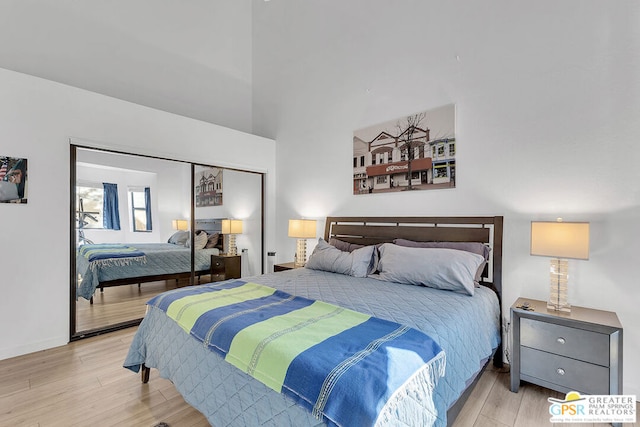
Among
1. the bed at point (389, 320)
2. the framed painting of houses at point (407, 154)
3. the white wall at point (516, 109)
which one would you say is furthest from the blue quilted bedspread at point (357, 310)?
the framed painting of houses at point (407, 154)

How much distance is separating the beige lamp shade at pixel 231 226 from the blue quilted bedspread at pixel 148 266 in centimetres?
31

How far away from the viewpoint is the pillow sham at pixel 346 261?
2.79 metres

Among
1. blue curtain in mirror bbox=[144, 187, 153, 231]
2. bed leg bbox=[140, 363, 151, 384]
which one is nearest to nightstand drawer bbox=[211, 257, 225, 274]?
blue curtain in mirror bbox=[144, 187, 153, 231]

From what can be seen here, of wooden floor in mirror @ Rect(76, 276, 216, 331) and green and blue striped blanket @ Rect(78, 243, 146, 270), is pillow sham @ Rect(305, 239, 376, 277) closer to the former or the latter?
wooden floor in mirror @ Rect(76, 276, 216, 331)

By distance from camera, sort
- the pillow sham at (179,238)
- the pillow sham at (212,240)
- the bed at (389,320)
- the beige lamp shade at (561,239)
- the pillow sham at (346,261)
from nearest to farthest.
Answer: the bed at (389,320), the beige lamp shade at (561,239), the pillow sham at (346,261), the pillow sham at (179,238), the pillow sham at (212,240)

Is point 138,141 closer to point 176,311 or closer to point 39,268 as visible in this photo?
point 39,268

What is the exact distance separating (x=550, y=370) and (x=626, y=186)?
1.35 metres

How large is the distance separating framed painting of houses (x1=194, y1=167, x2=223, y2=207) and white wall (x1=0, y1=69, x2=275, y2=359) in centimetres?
88

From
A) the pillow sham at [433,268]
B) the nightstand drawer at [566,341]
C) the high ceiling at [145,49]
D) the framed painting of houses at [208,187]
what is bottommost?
the nightstand drawer at [566,341]

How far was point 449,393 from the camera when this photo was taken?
1411 mm

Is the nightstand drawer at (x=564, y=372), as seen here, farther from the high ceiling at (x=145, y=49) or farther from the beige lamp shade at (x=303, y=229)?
the high ceiling at (x=145, y=49)

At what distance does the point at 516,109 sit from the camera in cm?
243

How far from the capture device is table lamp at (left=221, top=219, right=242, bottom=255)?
→ 408 centimetres

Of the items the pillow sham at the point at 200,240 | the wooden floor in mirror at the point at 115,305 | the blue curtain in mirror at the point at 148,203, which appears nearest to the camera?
the wooden floor in mirror at the point at 115,305
